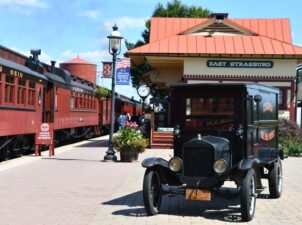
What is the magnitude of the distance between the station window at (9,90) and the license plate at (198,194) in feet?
31.5

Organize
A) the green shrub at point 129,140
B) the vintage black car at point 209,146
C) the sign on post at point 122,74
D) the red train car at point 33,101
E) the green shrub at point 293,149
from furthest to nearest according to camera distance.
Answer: the green shrub at point 293,149
the sign on post at point 122,74
the green shrub at point 129,140
the red train car at point 33,101
the vintage black car at point 209,146

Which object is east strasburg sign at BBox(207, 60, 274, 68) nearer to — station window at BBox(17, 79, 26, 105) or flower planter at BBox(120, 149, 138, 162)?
flower planter at BBox(120, 149, 138, 162)

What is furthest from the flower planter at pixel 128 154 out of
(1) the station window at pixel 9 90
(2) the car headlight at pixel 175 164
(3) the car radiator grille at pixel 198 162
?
(3) the car radiator grille at pixel 198 162

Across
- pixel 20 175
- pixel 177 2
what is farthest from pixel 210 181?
pixel 177 2

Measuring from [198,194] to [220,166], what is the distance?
54 cm

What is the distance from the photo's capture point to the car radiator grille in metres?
8.75

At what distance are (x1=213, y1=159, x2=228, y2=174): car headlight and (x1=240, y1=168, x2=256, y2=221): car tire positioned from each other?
0.34m

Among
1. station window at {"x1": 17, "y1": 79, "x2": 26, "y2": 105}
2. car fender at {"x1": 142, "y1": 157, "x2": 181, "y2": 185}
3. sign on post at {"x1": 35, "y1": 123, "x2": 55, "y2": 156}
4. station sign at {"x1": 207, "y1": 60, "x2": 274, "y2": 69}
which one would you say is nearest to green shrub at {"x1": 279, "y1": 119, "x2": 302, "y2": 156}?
station sign at {"x1": 207, "y1": 60, "x2": 274, "y2": 69}

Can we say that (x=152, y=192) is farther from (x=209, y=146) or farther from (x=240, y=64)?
(x=240, y=64)

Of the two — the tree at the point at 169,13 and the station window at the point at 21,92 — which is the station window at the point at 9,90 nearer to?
the station window at the point at 21,92

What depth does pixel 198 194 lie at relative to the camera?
860 centimetres

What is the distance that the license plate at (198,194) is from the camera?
28.0ft

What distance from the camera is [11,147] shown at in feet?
61.4

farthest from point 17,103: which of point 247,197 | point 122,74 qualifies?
point 247,197
